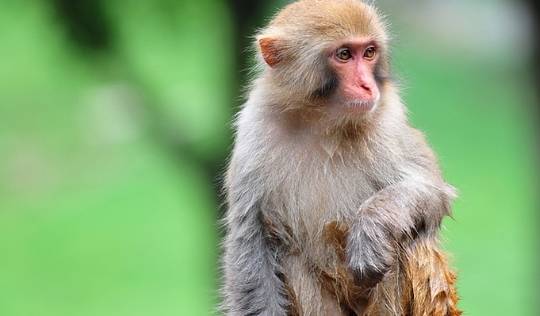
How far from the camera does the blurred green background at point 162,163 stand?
1672 centimetres

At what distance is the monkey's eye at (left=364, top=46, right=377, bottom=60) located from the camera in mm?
8672

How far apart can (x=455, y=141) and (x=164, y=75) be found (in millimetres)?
4205

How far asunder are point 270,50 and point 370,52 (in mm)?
727

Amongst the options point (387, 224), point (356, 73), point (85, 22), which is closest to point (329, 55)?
point (356, 73)

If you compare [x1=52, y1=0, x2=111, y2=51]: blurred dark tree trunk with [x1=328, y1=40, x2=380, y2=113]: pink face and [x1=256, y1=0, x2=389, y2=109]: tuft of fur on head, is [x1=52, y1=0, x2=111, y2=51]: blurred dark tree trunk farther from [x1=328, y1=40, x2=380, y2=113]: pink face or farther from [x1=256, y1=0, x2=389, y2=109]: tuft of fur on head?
[x1=328, y1=40, x2=380, y2=113]: pink face

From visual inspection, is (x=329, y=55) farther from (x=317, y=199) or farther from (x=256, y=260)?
(x=256, y=260)

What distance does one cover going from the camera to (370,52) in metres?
8.70

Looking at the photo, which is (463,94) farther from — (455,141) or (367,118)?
(367,118)

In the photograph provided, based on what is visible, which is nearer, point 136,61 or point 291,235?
point 291,235

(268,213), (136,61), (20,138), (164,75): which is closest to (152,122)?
(136,61)

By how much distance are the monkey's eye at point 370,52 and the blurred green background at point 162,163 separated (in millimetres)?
6750

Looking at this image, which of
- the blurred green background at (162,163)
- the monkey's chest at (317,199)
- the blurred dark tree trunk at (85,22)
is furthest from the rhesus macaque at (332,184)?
the blurred green background at (162,163)

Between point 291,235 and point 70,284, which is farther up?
point 291,235

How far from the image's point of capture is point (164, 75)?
58.2 ft
